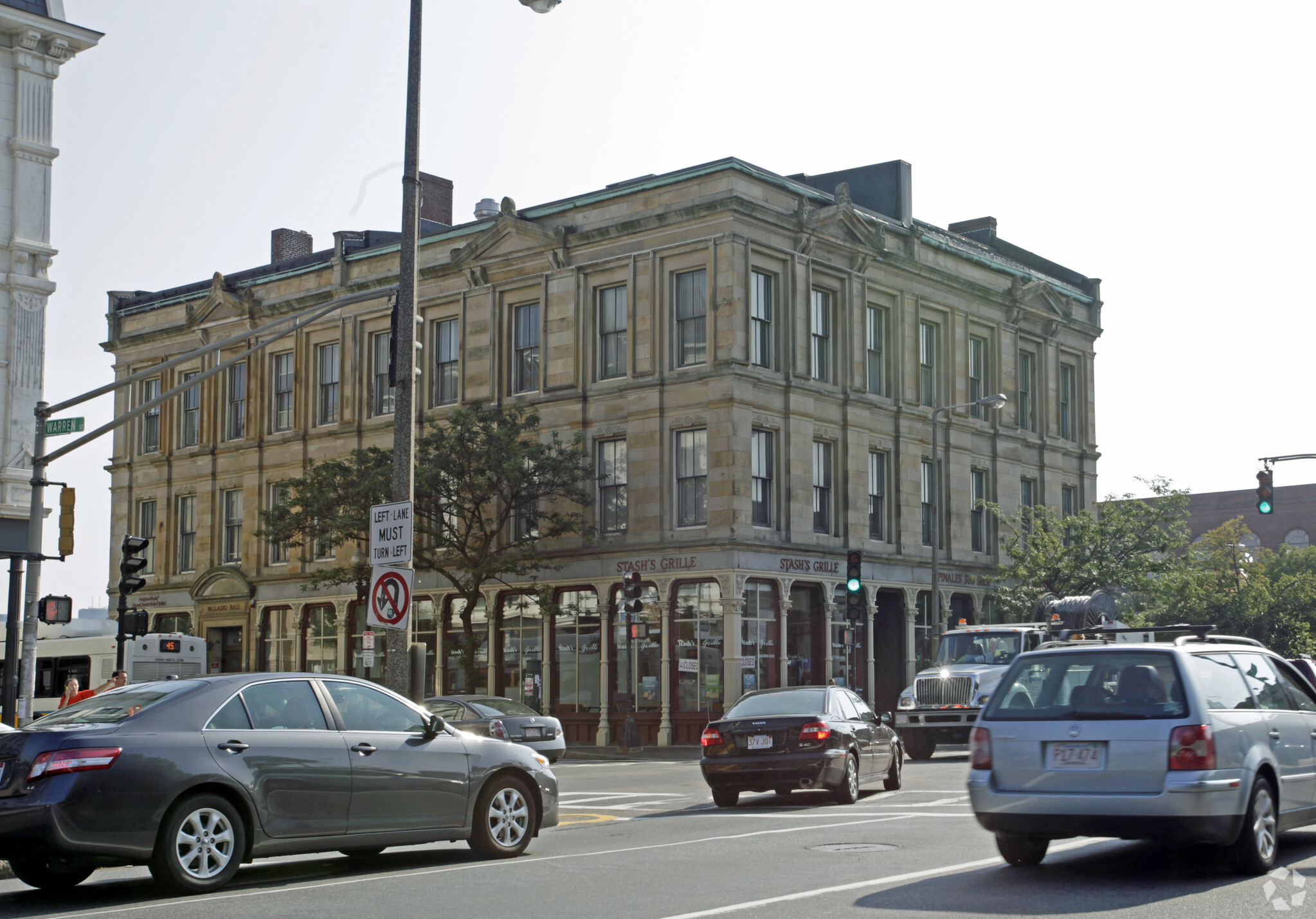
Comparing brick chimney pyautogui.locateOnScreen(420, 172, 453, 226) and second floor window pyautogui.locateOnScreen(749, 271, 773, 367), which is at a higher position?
brick chimney pyautogui.locateOnScreen(420, 172, 453, 226)

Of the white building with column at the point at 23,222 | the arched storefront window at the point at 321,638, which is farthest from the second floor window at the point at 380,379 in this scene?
the white building with column at the point at 23,222

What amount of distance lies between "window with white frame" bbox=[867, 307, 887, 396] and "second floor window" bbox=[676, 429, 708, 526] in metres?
6.60

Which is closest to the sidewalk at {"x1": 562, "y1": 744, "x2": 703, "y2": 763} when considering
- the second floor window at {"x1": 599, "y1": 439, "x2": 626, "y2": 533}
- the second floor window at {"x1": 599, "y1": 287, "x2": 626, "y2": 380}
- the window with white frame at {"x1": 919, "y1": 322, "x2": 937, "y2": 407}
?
the second floor window at {"x1": 599, "y1": 439, "x2": 626, "y2": 533}

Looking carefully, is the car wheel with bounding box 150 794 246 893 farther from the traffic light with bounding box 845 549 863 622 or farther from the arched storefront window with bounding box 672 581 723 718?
the arched storefront window with bounding box 672 581 723 718

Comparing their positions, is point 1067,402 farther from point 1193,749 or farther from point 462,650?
point 1193,749

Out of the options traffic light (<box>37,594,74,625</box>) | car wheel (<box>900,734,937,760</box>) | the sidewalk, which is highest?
traffic light (<box>37,594,74,625</box>)

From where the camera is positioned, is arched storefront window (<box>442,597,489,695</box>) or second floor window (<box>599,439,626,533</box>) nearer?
second floor window (<box>599,439,626,533</box>)

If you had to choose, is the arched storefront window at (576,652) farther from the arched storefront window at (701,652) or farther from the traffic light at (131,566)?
the traffic light at (131,566)

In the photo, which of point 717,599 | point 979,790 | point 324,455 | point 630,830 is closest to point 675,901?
point 979,790

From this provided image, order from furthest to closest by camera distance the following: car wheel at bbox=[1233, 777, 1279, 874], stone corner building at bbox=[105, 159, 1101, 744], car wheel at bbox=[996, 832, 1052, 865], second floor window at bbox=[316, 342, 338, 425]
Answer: second floor window at bbox=[316, 342, 338, 425] < stone corner building at bbox=[105, 159, 1101, 744] < car wheel at bbox=[996, 832, 1052, 865] < car wheel at bbox=[1233, 777, 1279, 874]

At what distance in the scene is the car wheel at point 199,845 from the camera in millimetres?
10273

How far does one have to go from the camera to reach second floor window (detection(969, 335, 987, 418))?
45.7 metres

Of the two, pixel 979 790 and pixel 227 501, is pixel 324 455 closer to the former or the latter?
pixel 227 501

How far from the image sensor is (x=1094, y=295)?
52.7 metres
